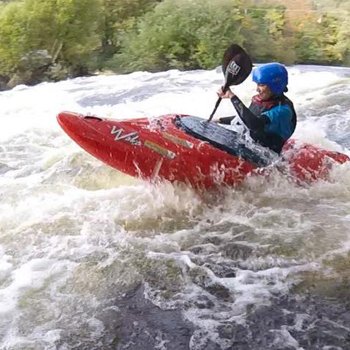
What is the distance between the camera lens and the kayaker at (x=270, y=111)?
4543 mm

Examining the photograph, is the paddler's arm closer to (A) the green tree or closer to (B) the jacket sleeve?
(B) the jacket sleeve

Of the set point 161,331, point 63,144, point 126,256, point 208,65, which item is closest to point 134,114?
point 63,144

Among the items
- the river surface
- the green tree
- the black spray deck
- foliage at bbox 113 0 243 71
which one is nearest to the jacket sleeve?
the black spray deck

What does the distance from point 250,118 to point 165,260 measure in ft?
3.93

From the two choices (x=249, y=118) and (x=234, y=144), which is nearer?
(x=249, y=118)

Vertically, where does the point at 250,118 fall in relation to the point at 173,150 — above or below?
above

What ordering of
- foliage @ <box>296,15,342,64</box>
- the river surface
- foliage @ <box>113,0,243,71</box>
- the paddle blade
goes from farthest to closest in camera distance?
1. foliage @ <box>296,15,342,64</box>
2. foliage @ <box>113,0,243,71</box>
3. the paddle blade
4. the river surface

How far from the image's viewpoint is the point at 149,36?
889 cm

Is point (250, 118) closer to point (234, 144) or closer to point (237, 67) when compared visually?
point (234, 144)

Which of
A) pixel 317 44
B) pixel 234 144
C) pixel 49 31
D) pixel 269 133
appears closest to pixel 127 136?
pixel 234 144

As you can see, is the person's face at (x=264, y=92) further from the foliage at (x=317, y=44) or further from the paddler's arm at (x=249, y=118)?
the foliage at (x=317, y=44)

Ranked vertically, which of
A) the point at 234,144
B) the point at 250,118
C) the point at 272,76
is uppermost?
the point at 272,76

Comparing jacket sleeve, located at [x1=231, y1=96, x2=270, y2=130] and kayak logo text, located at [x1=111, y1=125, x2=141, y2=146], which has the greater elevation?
jacket sleeve, located at [x1=231, y1=96, x2=270, y2=130]

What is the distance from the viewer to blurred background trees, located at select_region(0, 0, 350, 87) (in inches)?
336
